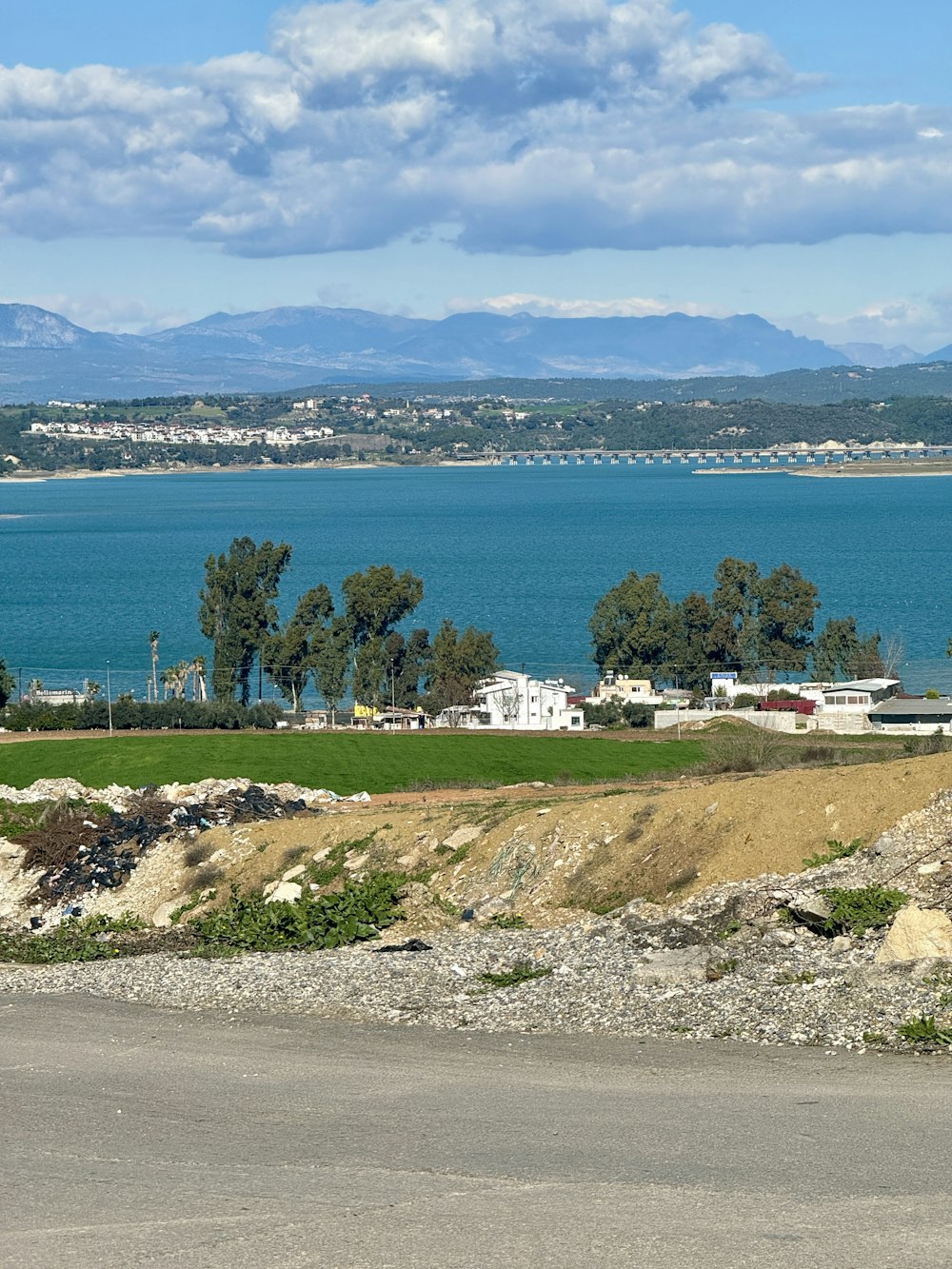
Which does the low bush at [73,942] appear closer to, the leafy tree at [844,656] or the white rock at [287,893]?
the white rock at [287,893]

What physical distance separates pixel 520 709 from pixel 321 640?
965cm

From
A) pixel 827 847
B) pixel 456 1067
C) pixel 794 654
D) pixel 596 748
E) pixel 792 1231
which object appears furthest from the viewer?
pixel 794 654

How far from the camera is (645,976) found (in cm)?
1501

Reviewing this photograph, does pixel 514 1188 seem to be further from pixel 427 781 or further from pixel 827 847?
pixel 427 781

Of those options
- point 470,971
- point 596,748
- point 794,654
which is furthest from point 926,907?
point 794,654

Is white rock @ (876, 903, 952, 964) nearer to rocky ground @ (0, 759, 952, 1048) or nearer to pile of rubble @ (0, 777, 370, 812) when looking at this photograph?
rocky ground @ (0, 759, 952, 1048)

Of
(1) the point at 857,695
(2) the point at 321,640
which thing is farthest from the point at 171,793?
(2) the point at 321,640

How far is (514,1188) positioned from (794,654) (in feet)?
202

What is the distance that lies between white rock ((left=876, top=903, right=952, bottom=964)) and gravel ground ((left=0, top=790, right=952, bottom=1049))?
22cm

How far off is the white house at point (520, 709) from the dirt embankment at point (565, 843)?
33.8 m

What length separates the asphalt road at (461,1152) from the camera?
856 cm

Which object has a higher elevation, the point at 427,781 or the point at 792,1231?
the point at 792,1231

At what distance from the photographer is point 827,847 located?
58.3ft

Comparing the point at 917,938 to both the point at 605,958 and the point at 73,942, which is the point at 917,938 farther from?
the point at 73,942
